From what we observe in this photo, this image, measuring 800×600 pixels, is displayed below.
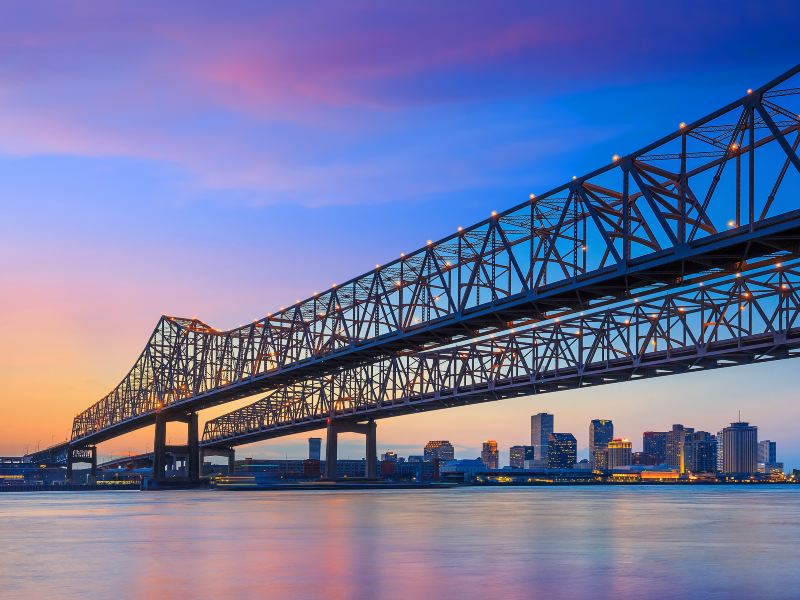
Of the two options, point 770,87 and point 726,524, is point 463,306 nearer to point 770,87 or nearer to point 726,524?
point 726,524

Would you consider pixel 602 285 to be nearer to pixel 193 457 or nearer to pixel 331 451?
pixel 193 457

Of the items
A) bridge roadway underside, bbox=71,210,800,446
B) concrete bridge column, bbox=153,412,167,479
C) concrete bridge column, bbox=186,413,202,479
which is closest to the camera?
bridge roadway underside, bbox=71,210,800,446

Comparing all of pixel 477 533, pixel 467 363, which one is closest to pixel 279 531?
pixel 477 533

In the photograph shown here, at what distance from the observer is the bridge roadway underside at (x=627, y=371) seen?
3182 inches

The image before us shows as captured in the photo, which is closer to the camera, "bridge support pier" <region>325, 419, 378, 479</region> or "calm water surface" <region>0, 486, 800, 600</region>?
"calm water surface" <region>0, 486, 800, 600</region>

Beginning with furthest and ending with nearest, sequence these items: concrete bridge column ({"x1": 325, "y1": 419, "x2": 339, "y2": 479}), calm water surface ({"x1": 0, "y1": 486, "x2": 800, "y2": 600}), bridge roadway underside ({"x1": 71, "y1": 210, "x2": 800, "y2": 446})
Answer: concrete bridge column ({"x1": 325, "y1": 419, "x2": 339, "y2": 479}) → bridge roadway underside ({"x1": 71, "y1": 210, "x2": 800, "y2": 446}) → calm water surface ({"x1": 0, "y1": 486, "x2": 800, "y2": 600})

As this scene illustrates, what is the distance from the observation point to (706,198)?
127 ft

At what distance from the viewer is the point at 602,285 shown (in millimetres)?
46000

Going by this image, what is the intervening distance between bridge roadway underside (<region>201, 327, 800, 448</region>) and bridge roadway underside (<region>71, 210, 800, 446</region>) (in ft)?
95.8

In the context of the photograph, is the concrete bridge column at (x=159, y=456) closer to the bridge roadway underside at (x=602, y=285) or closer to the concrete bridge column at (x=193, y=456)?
the concrete bridge column at (x=193, y=456)

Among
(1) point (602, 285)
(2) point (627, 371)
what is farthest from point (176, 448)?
(1) point (602, 285)

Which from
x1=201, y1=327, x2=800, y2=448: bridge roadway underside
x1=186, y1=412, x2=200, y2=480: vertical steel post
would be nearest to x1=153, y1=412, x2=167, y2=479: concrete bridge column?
x1=186, y1=412, x2=200, y2=480: vertical steel post

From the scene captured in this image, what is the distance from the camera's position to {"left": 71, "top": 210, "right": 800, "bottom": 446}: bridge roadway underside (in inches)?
1480

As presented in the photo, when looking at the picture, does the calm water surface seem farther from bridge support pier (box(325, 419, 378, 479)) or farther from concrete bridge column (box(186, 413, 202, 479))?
bridge support pier (box(325, 419, 378, 479))
